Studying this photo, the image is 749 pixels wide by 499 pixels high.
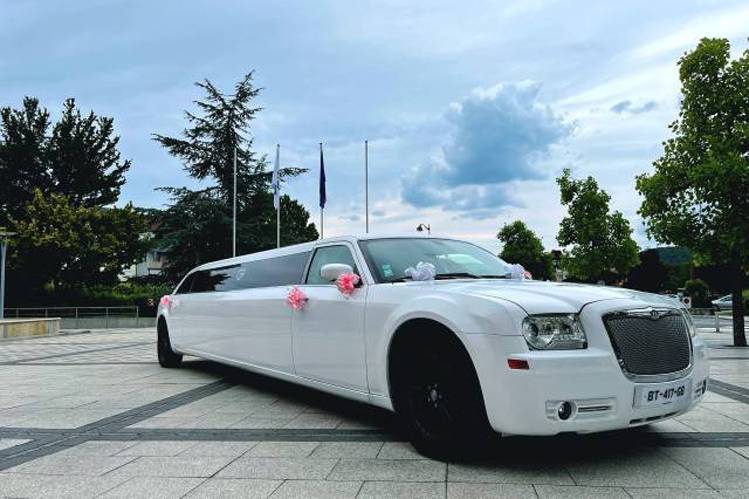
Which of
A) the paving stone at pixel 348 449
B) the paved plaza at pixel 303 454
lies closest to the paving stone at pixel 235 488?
the paved plaza at pixel 303 454

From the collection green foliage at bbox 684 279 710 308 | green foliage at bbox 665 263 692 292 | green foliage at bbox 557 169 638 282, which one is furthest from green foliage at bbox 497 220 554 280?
green foliage at bbox 557 169 638 282

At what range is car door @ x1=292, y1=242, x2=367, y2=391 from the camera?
5.08 metres

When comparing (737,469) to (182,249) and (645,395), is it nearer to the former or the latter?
(645,395)

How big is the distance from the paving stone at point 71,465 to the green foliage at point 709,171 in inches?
590

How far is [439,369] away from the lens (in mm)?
4156

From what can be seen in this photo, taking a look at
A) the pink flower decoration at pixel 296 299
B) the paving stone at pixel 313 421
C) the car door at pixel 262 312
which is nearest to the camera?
the paving stone at pixel 313 421

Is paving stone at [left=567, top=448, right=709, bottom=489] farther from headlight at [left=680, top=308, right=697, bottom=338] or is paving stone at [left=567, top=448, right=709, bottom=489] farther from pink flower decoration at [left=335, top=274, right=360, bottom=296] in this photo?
pink flower decoration at [left=335, top=274, right=360, bottom=296]

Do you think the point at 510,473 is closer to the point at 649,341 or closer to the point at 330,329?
the point at 649,341

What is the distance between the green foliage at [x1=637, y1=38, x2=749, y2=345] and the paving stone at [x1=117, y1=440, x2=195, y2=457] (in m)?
14.4

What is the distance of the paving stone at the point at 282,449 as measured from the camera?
454cm

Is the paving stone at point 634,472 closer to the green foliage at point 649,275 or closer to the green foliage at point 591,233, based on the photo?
the green foliage at point 591,233

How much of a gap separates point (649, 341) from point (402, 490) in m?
1.83

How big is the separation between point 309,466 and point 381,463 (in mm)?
492

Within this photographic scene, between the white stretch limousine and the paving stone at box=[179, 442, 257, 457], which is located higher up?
the white stretch limousine
